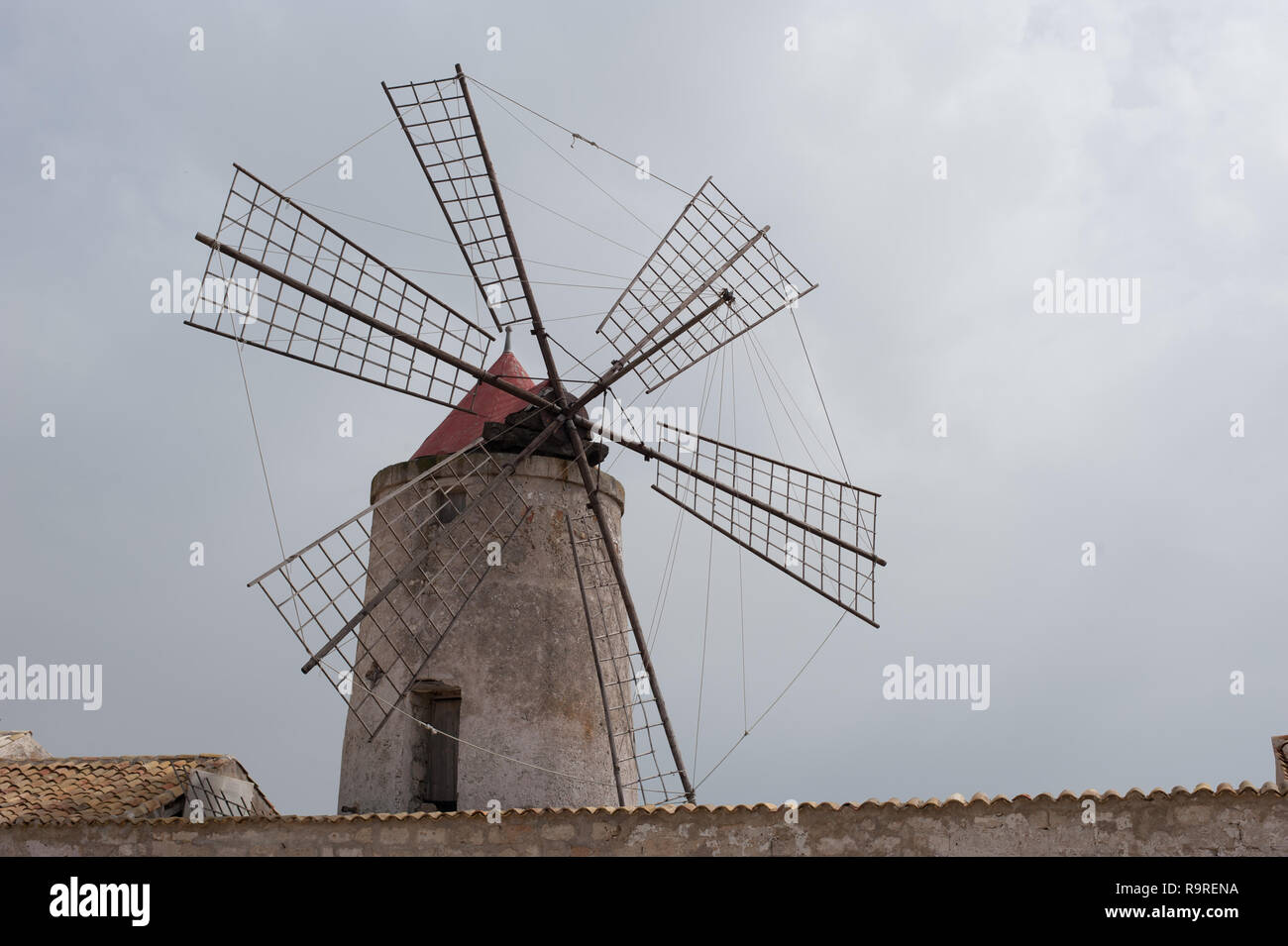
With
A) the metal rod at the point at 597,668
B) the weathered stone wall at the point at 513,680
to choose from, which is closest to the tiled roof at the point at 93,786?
the weathered stone wall at the point at 513,680

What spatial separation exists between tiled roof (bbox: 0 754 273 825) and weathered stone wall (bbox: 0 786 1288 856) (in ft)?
1.38

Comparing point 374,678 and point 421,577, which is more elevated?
point 421,577

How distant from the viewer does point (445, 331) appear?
10.5m

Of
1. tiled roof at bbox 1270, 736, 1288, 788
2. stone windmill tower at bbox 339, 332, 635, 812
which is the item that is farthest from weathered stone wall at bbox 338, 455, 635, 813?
tiled roof at bbox 1270, 736, 1288, 788

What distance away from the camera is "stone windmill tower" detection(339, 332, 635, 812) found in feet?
32.7

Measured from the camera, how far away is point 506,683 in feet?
33.1

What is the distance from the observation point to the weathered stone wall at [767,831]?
6164 mm

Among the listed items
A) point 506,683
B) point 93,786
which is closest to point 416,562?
point 506,683

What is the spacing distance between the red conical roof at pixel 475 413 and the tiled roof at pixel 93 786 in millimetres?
2971
